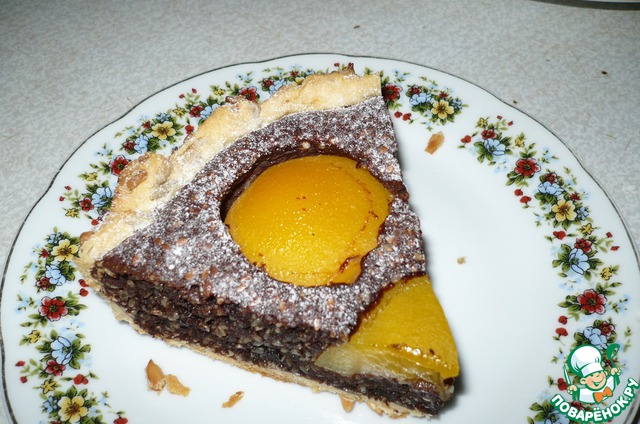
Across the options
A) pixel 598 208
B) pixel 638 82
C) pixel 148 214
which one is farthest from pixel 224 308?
pixel 638 82

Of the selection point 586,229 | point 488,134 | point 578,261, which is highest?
point 488,134

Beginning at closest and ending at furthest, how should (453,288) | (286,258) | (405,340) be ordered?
(405,340), (286,258), (453,288)

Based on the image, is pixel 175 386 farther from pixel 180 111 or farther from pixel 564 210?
pixel 564 210

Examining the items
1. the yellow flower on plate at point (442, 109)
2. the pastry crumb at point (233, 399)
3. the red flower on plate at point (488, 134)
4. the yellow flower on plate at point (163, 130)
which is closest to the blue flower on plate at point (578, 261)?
the red flower on plate at point (488, 134)

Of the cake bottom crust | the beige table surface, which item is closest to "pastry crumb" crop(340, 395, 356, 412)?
the cake bottom crust

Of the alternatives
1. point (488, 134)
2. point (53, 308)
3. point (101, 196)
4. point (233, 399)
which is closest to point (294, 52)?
point (488, 134)

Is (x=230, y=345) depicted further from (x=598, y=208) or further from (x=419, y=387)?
(x=598, y=208)

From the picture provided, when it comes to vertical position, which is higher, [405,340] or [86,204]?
[86,204]
